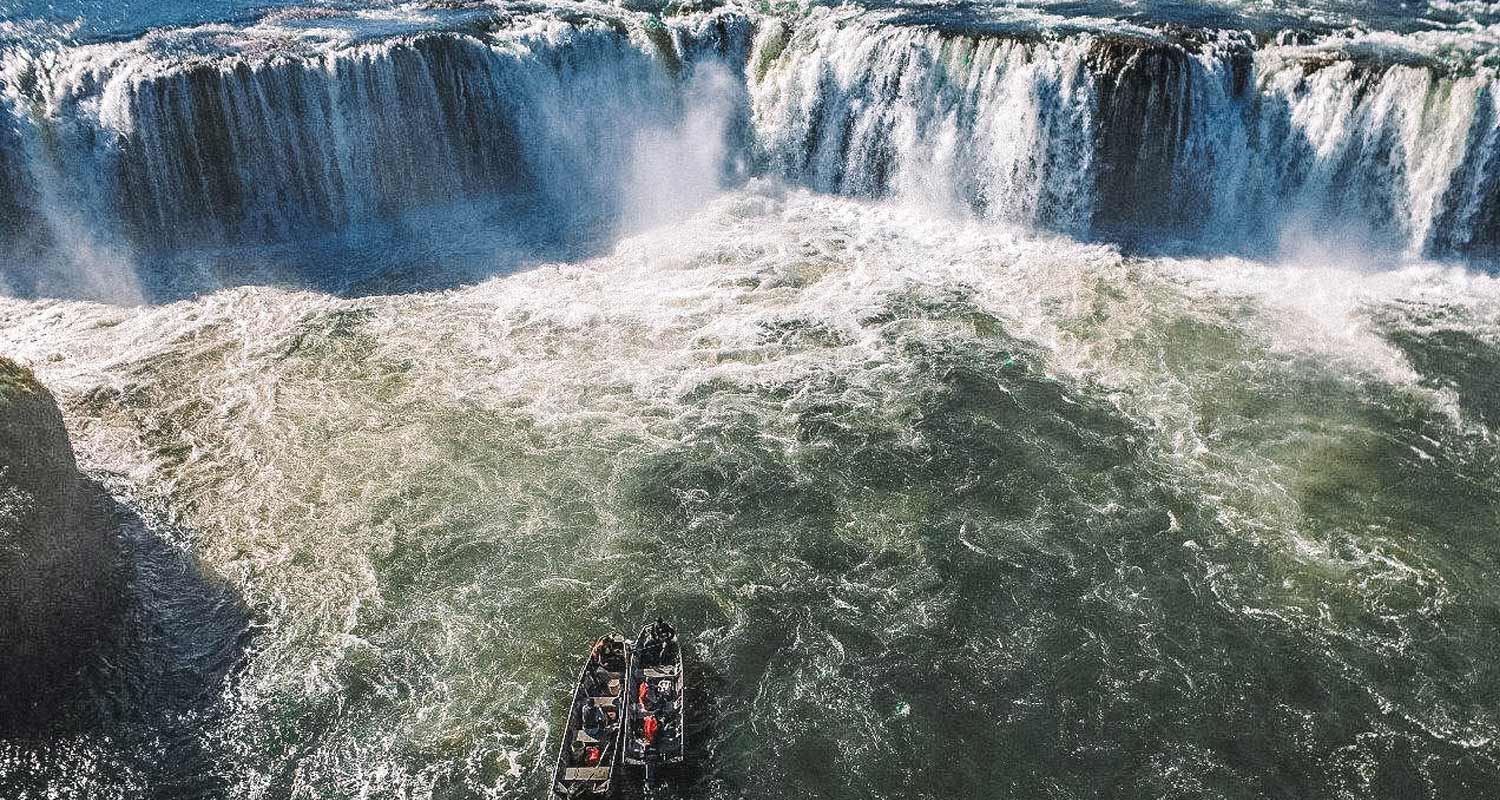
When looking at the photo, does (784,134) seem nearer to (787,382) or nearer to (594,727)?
(787,382)

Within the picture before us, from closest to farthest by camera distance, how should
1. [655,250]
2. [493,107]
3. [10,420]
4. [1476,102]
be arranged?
[10,420]
[1476,102]
[655,250]
[493,107]

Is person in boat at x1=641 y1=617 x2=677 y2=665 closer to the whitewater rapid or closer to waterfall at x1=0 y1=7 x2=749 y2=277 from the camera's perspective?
the whitewater rapid

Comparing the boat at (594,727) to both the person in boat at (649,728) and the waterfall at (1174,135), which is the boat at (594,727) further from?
the waterfall at (1174,135)

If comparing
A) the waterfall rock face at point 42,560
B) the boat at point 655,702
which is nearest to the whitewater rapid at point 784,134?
the waterfall rock face at point 42,560

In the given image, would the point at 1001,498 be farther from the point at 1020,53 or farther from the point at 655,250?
the point at 1020,53

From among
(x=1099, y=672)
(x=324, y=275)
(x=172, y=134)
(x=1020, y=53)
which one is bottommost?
(x=1099, y=672)

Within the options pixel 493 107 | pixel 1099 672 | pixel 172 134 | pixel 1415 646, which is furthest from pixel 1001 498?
pixel 172 134
